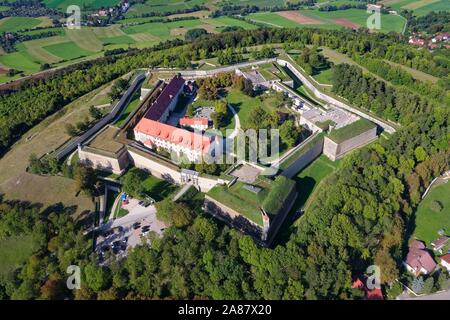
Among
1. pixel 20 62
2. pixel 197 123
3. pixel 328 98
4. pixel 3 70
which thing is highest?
pixel 197 123

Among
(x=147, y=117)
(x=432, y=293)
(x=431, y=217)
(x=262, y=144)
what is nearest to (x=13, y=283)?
(x=147, y=117)

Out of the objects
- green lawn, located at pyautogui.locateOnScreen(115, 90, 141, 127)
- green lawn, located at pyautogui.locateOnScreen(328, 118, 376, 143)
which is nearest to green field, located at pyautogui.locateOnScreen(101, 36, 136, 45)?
green lawn, located at pyautogui.locateOnScreen(115, 90, 141, 127)

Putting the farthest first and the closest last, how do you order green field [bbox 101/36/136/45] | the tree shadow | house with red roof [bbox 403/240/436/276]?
green field [bbox 101/36/136/45]
the tree shadow
house with red roof [bbox 403/240/436/276]

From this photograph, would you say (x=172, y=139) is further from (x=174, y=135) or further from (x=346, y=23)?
(x=346, y=23)

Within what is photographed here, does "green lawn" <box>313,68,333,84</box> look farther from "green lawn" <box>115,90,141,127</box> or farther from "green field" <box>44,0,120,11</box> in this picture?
"green field" <box>44,0,120,11</box>

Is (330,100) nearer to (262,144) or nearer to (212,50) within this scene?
(262,144)

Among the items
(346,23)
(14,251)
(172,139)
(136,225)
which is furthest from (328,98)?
(346,23)
